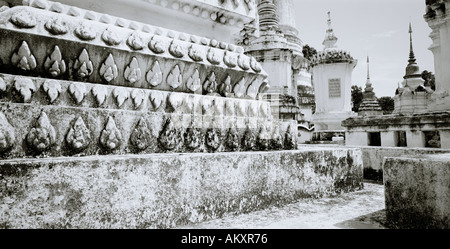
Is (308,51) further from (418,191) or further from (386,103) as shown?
(418,191)

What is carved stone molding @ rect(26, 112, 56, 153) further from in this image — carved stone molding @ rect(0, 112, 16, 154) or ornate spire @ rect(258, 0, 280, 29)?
ornate spire @ rect(258, 0, 280, 29)

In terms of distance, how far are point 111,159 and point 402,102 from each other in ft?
43.0

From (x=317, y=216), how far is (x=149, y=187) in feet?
2.88

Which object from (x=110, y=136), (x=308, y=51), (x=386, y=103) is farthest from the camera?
(x=386, y=103)

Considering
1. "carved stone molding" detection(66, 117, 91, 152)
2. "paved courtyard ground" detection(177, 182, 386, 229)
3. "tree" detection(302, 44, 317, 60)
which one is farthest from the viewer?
"tree" detection(302, 44, 317, 60)

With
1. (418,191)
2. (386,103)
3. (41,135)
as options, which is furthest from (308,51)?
(41,135)

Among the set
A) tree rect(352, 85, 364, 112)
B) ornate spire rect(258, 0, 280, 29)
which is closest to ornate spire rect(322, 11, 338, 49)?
ornate spire rect(258, 0, 280, 29)

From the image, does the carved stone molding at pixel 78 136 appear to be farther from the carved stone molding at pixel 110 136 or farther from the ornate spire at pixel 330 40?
the ornate spire at pixel 330 40

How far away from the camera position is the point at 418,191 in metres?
1.24

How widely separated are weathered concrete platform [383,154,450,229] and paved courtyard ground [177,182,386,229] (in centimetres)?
12

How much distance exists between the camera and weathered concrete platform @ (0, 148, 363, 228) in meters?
1.02

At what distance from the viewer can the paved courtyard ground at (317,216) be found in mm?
1382
